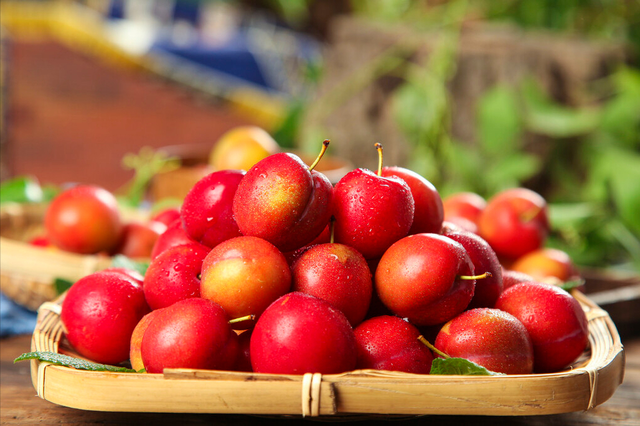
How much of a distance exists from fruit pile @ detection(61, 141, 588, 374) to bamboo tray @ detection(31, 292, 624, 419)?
0.02 m

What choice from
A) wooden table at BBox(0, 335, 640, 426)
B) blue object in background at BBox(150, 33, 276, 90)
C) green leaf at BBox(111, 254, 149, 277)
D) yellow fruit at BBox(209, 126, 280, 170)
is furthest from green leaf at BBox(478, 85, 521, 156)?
blue object in background at BBox(150, 33, 276, 90)

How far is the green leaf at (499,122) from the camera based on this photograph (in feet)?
5.52

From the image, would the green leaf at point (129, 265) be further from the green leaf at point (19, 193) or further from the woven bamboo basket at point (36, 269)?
the green leaf at point (19, 193)

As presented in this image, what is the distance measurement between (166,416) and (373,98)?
162 centimetres

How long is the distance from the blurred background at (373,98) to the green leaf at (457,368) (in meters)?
0.91

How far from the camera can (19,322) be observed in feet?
2.91

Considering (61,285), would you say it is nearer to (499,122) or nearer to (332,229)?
(332,229)

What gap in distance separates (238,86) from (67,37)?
3.02ft

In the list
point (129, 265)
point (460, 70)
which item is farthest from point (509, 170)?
point (129, 265)

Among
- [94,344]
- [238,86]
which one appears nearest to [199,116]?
[238,86]

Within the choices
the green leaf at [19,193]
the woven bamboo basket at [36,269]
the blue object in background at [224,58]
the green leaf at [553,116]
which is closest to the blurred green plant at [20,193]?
the green leaf at [19,193]

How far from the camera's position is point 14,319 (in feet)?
2.93

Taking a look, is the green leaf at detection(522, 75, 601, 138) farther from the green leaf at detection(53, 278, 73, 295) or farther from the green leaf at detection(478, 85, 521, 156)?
the green leaf at detection(53, 278, 73, 295)

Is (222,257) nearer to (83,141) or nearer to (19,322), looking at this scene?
(19,322)
